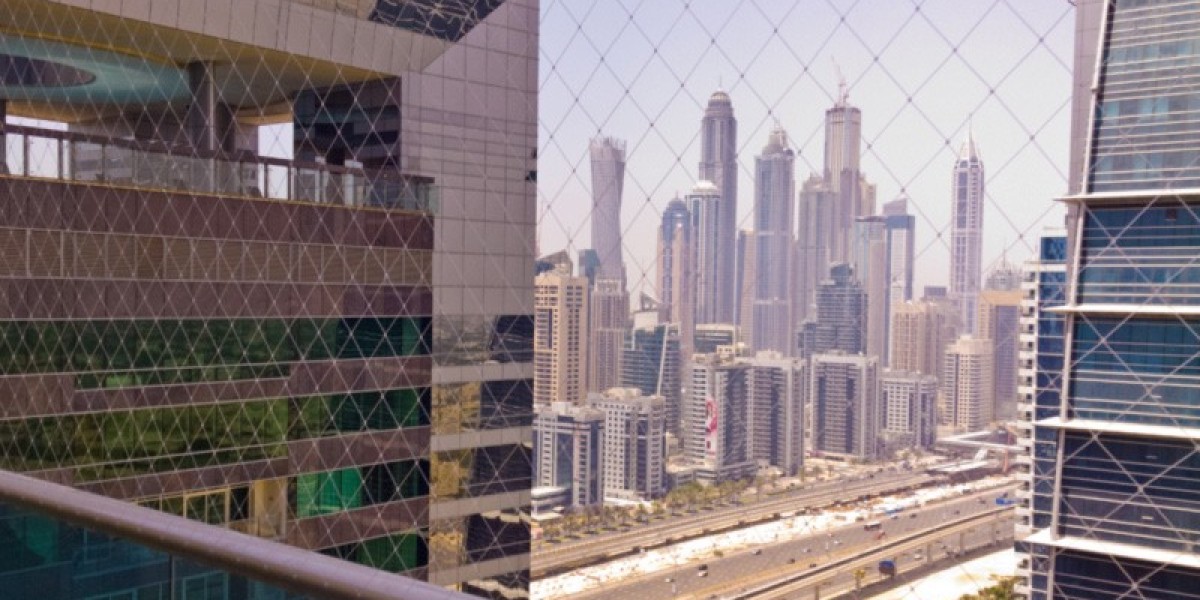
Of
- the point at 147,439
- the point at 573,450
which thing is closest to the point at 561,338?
the point at 573,450

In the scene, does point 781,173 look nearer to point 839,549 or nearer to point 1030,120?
point 1030,120

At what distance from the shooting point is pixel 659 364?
127 inches

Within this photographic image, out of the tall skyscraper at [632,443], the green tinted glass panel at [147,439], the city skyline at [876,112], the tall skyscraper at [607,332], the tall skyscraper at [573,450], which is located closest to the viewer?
the city skyline at [876,112]

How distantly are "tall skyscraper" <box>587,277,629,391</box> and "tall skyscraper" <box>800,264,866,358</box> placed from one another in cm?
88

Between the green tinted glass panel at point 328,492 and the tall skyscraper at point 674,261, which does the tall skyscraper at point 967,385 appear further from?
the green tinted glass panel at point 328,492

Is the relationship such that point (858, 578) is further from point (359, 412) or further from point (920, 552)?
point (359, 412)

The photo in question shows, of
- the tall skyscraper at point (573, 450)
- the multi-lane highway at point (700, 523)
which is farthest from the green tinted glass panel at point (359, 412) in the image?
the multi-lane highway at point (700, 523)

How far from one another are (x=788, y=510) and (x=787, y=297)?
0.51m

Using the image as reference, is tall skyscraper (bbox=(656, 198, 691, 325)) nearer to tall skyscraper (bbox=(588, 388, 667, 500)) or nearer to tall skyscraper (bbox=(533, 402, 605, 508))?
tall skyscraper (bbox=(588, 388, 667, 500))

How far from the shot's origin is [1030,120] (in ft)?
7.91

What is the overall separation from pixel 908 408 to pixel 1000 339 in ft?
0.76

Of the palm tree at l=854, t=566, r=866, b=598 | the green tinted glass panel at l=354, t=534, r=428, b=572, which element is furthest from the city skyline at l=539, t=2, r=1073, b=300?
the green tinted glass panel at l=354, t=534, r=428, b=572

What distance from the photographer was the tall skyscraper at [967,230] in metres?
2.32

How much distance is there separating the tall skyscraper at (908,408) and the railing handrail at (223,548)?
172cm
